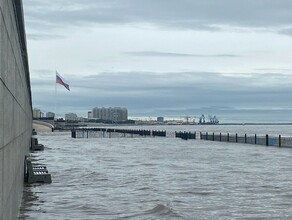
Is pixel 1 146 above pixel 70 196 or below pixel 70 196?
above

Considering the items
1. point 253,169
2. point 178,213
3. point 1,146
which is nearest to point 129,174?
point 253,169

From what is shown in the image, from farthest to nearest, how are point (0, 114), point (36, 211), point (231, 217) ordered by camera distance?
point (36, 211), point (231, 217), point (0, 114)

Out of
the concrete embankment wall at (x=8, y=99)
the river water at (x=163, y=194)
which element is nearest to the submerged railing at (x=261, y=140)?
the river water at (x=163, y=194)

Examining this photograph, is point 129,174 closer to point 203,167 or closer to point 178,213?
point 203,167

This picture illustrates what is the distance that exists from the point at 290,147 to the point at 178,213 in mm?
47362

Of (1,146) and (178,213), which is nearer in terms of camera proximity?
(1,146)

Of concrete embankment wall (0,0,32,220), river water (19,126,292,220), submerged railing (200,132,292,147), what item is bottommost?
river water (19,126,292,220)

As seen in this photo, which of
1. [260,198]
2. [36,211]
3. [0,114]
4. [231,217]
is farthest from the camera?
[260,198]

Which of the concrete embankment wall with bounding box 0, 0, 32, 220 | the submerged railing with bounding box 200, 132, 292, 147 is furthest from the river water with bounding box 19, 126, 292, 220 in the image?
the submerged railing with bounding box 200, 132, 292, 147

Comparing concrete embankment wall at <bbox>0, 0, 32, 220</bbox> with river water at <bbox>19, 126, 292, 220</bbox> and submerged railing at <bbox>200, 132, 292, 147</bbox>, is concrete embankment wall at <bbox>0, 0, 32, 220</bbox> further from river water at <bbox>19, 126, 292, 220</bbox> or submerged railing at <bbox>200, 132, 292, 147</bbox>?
submerged railing at <bbox>200, 132, 292, 147</bbox>

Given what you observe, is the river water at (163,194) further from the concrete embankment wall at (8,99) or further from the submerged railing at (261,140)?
the submerged railing at (261,140)

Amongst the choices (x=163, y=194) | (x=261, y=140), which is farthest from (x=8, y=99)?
(x=261, y=140)

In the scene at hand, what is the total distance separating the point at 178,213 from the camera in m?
18.2

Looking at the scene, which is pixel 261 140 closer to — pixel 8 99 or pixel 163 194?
pixel 163 194
